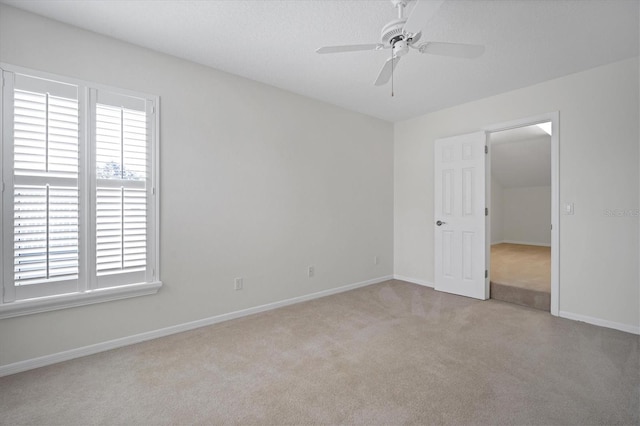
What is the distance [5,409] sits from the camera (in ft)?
5.91

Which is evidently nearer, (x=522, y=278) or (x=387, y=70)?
(x=387, y=70)

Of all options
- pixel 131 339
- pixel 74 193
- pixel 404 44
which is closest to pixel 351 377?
pixel 131 339

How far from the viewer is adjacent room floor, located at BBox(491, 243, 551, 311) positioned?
139 inches

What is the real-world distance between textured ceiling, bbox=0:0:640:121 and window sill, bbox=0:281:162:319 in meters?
2.11

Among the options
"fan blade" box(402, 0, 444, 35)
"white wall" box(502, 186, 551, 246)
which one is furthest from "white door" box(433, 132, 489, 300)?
"white wall" box(502, 186, 551, 246)

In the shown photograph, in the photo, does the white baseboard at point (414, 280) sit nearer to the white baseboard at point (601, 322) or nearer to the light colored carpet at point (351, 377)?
the light colored carpet at point (351, 377)

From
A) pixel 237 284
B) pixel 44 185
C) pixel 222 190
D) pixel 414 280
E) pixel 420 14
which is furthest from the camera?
pixel 414 280

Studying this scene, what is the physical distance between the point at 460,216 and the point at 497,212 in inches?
181

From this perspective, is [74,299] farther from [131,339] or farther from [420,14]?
[420,14]

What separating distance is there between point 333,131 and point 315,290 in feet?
7.13

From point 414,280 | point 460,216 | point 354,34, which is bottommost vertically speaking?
point 414,280

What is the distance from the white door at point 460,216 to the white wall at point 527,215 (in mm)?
4497

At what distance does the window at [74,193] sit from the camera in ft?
7.14

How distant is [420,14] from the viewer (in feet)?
5.39
